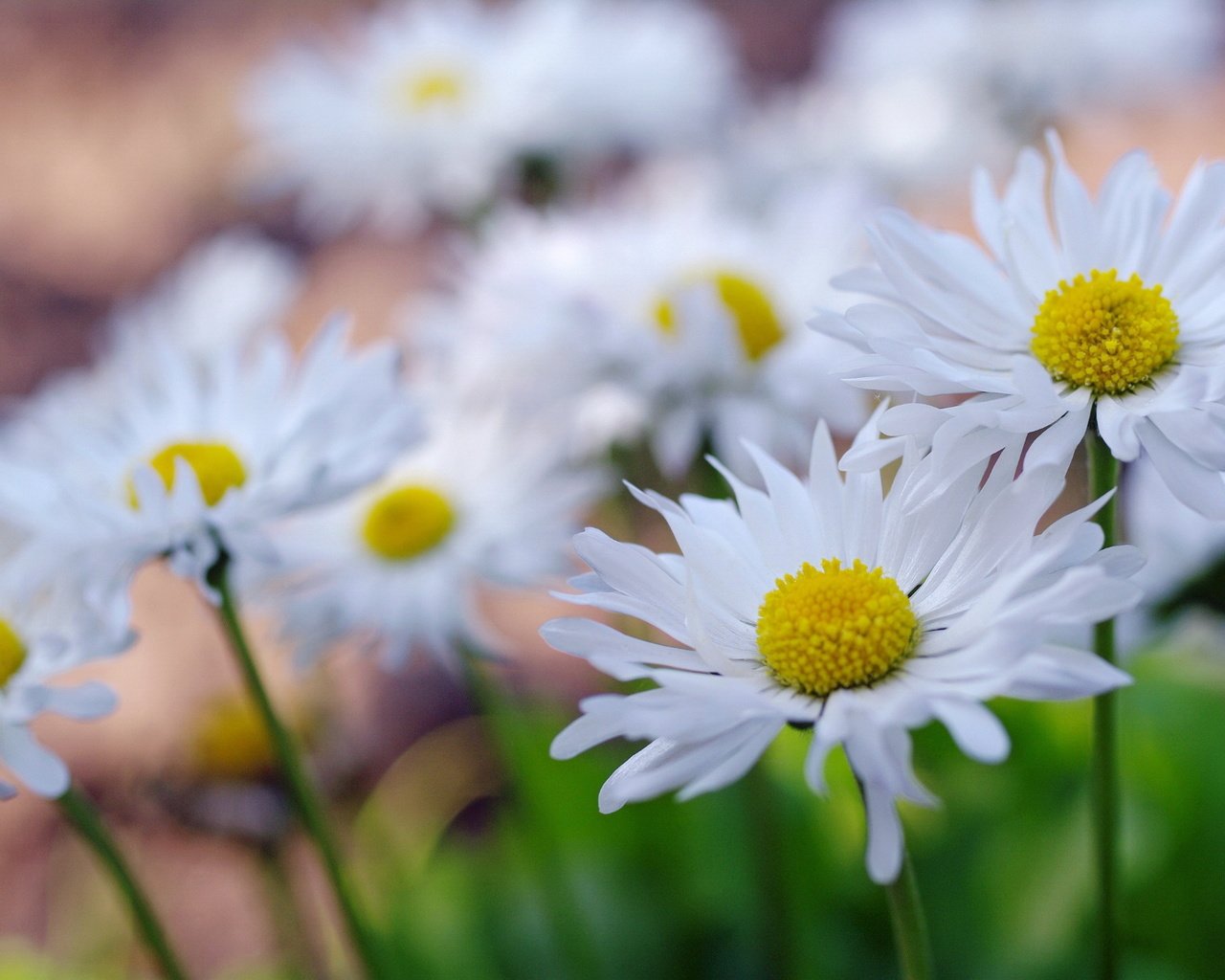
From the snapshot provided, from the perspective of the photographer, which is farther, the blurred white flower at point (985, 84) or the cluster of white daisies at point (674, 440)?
the blurred white flower at point (985, 84)

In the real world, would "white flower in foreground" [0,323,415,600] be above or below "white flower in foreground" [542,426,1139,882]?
above

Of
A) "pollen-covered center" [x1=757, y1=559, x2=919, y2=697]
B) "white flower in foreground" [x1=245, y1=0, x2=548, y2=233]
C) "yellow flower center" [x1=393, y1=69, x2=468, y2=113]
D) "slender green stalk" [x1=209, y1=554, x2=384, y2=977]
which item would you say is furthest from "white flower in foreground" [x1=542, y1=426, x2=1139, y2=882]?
"yellow flower center" [x1=393, y1=69, x2=468, y2=113]

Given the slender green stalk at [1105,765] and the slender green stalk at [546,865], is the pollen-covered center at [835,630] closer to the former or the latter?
the slender green stalk at [1105,765]

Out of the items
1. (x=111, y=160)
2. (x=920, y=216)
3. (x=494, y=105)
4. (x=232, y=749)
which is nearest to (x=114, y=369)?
(x=232, y=749)

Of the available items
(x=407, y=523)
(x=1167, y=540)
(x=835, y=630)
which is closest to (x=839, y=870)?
(x=1167, y=540)

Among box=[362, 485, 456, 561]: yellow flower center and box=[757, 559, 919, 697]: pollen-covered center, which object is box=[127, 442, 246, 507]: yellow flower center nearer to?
box=[362, 485, 456, 561]: yellow flower center

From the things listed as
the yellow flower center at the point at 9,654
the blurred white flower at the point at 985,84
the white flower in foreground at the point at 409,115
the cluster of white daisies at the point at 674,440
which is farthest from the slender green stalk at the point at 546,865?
the blurred white flower at the point at 985,84

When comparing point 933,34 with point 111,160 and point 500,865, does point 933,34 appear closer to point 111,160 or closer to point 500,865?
point 500,865
